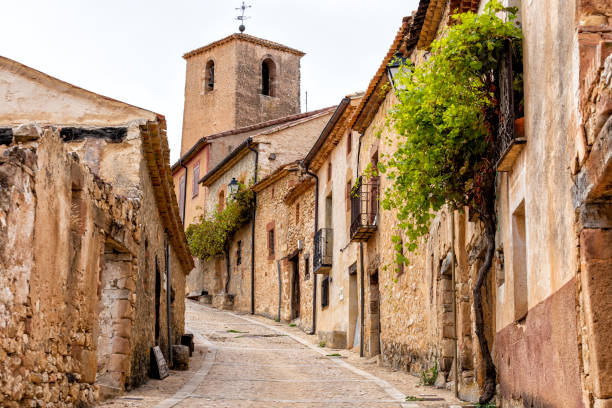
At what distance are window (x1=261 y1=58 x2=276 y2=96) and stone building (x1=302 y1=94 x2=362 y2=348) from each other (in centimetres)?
2116

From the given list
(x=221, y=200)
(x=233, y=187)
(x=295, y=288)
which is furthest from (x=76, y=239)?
(x=221, y=200)

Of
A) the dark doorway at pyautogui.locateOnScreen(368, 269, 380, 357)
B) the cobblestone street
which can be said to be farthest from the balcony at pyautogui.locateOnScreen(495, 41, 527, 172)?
the dark doorway at pyautogui.locateOnScreen(368, 269, 380, 357)

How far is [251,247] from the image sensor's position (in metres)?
32.3

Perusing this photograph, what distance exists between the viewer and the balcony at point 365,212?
58.6 feet

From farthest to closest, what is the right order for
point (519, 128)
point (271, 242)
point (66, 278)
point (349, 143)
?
point (271, 242) < point (349, 143) < point (519, 128) < point (66, 278)

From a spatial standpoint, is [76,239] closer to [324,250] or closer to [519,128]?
[519,128]

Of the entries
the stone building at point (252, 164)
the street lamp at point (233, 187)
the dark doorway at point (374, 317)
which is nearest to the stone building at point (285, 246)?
the stone building at point (252, 164)

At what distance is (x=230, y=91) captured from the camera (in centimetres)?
4447

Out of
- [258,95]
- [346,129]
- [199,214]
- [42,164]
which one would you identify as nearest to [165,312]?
[346,129]

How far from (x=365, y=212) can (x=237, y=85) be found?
26.9 meters

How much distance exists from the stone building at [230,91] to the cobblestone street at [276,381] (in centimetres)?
2346

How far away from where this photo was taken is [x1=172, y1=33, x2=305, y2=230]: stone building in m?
44.1

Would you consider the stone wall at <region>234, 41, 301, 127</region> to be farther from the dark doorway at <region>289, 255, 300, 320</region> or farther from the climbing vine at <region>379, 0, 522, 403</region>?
the climbing vine at <region>379, 0, 522, 403</region>

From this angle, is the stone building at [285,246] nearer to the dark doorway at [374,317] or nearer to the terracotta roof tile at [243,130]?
the terracotta roof tile at [243,130]
